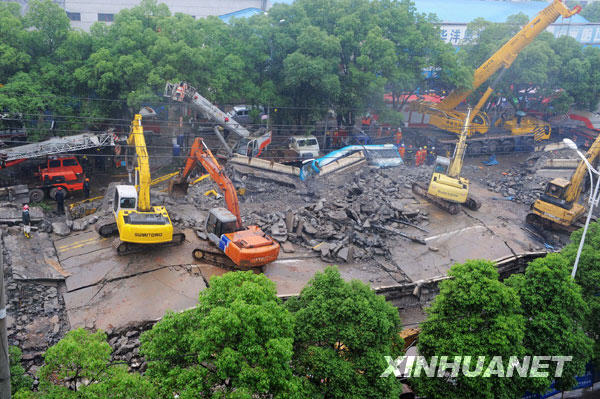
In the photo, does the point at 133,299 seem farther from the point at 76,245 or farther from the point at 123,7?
the point at 123,7

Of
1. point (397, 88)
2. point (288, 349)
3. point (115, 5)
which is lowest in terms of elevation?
point (288, 349)

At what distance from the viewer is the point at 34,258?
18.2 meters

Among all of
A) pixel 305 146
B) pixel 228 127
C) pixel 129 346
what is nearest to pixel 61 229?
pixel 129 346

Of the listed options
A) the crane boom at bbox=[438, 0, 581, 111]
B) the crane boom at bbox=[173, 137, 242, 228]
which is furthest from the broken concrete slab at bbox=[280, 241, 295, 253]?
the crane boom at bbox=[438, 0, 581, 111]

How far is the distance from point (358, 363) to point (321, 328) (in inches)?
44.7

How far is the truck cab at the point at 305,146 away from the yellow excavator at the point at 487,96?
1284cm

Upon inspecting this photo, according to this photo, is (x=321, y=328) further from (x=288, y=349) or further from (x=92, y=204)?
(x=92, y=204)

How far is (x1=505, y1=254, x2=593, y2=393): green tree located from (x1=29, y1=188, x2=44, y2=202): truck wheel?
888 inches

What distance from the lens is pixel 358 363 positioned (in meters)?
10.7

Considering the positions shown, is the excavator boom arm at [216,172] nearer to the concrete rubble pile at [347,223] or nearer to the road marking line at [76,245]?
the concrete rubble pile at [347,223]

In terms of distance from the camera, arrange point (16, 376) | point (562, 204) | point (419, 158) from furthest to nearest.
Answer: point (419, 158)
point (562, 204)
point (16, 376)

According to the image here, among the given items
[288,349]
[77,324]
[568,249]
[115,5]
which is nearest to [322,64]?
[568,249]

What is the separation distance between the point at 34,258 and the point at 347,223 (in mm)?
13702

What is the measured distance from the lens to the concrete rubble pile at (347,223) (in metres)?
22.0
